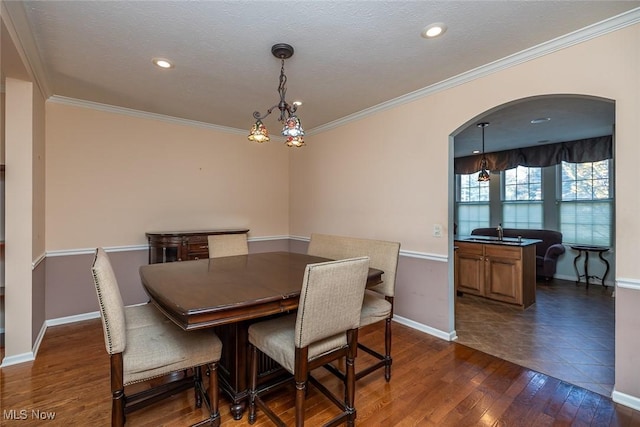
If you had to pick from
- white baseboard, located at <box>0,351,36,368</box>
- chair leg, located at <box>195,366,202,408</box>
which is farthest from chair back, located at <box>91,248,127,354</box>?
white baseboard, located at <box>0,351,36,368</box>

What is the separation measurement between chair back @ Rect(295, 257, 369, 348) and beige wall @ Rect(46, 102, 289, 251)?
3197 millimetres

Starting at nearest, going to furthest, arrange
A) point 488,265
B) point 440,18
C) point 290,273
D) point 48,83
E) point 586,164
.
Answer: point 440,18 → point 290,273 → point 48,83 → point 488,265 → point 586,164

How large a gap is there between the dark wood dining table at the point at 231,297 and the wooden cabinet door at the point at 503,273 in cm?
272

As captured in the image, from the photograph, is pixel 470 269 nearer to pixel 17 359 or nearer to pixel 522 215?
pixel 522 215

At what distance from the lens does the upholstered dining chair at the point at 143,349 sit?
55.8 inches

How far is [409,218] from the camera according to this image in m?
3.30

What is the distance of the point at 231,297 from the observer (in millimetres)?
1556

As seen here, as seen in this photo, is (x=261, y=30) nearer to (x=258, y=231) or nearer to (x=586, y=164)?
(x=258, y=231)

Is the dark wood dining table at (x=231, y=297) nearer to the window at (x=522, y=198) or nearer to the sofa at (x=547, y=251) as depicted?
the sofa at (x=547, y=251)

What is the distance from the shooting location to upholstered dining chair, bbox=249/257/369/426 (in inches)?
58.0

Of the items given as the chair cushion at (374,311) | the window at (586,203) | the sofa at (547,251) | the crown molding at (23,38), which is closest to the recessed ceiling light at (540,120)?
the window at (586,203)

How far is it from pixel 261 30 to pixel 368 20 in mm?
738

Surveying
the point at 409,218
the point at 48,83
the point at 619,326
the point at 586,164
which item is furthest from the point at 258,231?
the point at 586,164

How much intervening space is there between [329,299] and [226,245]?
190 cm
